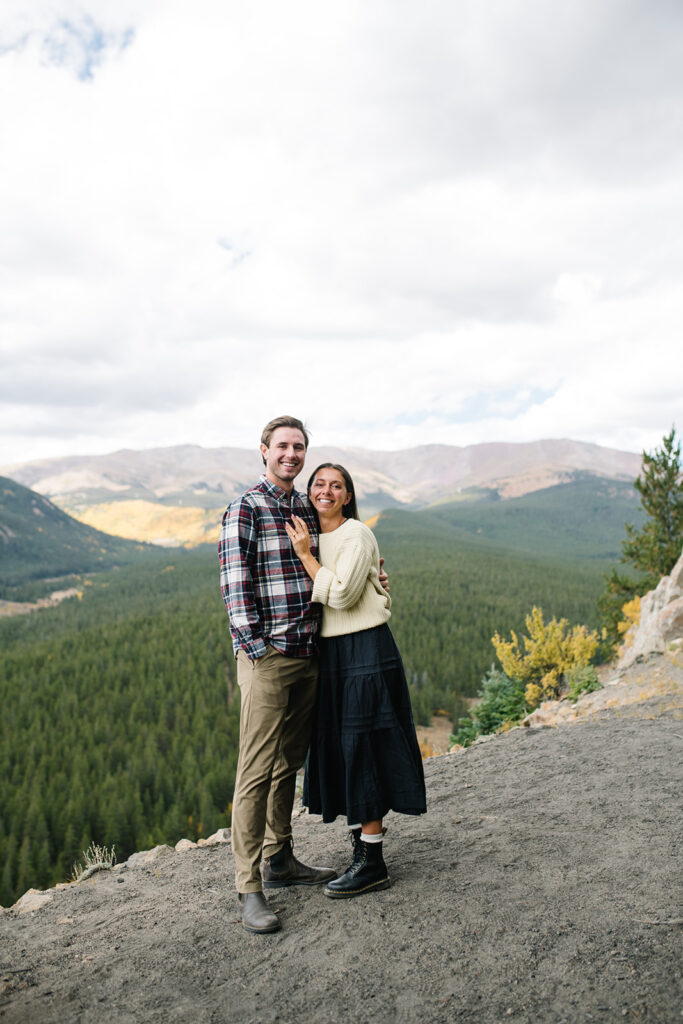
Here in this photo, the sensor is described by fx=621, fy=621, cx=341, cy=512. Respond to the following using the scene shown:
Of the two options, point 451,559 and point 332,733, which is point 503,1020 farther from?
point 451,559

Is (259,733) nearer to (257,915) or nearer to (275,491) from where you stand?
(257,915)

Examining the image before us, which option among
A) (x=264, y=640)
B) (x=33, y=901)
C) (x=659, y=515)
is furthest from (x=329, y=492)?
(x=659, y=515)

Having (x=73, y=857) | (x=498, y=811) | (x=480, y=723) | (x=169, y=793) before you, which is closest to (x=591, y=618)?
(x=169, y=793)

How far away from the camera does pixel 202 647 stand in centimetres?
7419

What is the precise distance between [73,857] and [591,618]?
69.8 meters

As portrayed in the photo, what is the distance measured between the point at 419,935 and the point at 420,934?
1 centimetres

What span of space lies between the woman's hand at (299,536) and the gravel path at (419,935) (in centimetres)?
273

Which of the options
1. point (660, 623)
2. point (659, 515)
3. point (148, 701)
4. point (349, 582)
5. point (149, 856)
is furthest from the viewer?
point (148, 701)

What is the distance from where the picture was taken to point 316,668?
16.2 ft

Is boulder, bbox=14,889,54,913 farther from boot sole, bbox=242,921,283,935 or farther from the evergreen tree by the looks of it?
the evergreen tree

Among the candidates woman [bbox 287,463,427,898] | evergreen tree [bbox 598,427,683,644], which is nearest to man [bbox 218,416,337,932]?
woman [bbox 287,463,427,898]

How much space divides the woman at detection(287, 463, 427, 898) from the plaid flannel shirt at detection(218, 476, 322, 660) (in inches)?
4.5

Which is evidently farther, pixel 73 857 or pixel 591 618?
pixel 591 618

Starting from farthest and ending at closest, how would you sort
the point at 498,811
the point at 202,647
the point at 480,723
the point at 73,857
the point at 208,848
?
the point at 202,647 < the point at 73,857 < the point at 480,723 < the point at 208,848 < the point at 498,811
